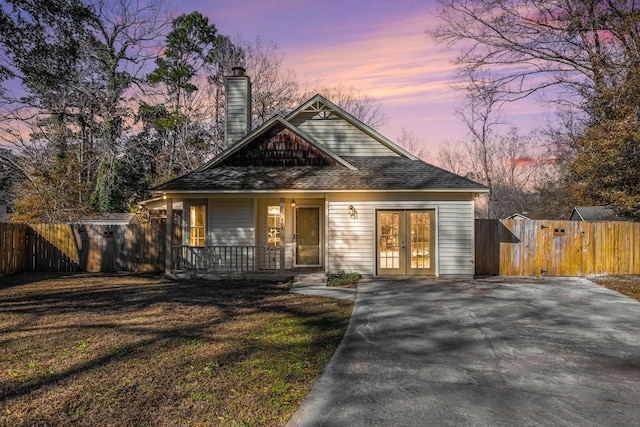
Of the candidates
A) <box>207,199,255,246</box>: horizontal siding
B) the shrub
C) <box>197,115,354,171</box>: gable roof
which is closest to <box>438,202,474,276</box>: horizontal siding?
the shrub

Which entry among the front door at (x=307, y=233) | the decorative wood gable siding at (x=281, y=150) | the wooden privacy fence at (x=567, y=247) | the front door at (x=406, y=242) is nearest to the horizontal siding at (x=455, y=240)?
the front door at (x=406, y=242)

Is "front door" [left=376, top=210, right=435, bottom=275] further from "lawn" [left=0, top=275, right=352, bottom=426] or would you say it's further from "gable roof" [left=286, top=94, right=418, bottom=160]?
"lawn" [left=0, top=275, right=352, bottom=426]

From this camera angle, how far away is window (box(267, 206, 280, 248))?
14.1 m

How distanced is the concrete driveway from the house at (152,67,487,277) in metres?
3.41

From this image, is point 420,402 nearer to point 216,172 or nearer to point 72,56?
point 216,172

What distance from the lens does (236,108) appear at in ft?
53.6

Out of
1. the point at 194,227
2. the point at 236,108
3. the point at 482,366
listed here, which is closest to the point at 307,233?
the point at 194,227

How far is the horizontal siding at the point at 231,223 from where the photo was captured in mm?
13688

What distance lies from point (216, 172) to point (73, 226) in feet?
21.1

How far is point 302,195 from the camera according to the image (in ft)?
42.5

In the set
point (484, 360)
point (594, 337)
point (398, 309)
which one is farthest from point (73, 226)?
point (594, 337)

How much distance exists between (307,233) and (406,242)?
341 centimetres

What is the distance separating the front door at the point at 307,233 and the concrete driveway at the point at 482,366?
16.0ft

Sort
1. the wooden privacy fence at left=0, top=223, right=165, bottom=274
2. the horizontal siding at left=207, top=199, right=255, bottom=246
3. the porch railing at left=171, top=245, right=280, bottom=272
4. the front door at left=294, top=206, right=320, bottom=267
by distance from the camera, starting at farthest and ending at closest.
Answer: the wooden privacy fence at left=0, top=223, right=165, bottom=274
the front door at left=294, top=206, right=320, bottom=267
the horizontal siding at left=207, top=199, right=255, bottom=246
the porch railing at left=171, top=245, right=280, bottom=272
